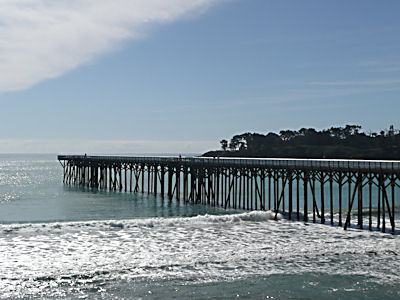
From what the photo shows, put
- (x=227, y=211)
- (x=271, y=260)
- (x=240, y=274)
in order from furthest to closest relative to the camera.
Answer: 1. (x=227, y=211)
2. (x=271, y=260)
3. (x=240, y=274)

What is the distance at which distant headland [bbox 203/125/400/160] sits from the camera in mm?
124312

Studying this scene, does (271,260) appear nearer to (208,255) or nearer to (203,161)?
(208,255)

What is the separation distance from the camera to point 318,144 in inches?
5507

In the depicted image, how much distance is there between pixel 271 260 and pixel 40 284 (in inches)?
418

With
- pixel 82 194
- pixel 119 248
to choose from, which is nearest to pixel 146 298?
pixel 119 248

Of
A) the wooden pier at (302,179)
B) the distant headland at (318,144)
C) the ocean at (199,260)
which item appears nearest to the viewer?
the ocean at (199,260)

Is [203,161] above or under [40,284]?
above

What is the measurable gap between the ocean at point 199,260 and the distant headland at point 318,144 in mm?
95037

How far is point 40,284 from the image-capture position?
726 inches

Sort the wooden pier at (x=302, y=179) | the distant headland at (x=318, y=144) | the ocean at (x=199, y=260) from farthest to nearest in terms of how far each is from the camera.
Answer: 1. the distant headland at (x=318, y=144)
2. the wooden pier at (x=302, y=179)
3. the ocean at (x=199, y=260)

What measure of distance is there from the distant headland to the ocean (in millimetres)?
95037

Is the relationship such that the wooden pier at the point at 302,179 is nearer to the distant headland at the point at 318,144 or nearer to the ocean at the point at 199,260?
the ocean at the point at 199,260

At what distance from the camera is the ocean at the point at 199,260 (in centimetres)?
1770

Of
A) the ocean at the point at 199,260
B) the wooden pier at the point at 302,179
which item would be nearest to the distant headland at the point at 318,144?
the wooden pier at the point at 302,179
